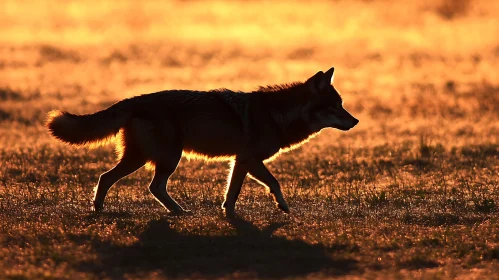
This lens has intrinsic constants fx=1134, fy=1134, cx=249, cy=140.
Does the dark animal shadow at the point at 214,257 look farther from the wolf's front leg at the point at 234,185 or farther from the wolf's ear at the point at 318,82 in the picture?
the wolf's ear at the point at 318,82

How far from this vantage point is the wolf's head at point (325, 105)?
39.7 ft

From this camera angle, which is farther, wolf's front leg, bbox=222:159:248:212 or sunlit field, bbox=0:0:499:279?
wolf's front leg, bbox=222:159:248:212

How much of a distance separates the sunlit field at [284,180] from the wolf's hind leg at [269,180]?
0.42 feet

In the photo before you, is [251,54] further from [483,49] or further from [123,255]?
[123,255]

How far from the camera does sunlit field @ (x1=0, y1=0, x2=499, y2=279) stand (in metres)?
9.45

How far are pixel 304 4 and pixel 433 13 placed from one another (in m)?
11.5

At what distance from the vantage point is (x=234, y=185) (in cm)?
1180

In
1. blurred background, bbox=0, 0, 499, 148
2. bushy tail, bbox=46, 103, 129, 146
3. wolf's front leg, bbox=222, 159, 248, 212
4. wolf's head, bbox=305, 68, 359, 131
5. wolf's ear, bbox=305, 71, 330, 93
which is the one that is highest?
blurred background, bbox=0, 0, 499, 148

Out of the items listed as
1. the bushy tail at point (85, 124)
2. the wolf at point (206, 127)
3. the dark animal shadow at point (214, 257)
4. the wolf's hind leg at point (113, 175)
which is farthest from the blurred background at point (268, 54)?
the dark animal shadow at point (214, 257)

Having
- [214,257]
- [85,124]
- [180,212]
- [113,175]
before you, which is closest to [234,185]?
[180,212]

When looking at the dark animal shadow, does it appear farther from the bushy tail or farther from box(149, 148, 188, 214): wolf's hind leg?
the bushy tail

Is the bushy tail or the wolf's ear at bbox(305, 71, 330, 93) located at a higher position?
the wolf's ear at bbox(305, 71, 330, 93)

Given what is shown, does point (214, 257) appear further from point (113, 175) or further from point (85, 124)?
point (85, 124)

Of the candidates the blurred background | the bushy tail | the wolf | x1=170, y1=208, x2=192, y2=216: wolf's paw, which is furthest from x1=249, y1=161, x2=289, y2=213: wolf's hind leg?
the blurred background
